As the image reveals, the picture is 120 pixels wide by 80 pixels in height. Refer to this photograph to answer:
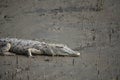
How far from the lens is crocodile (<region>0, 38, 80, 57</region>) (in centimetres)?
922

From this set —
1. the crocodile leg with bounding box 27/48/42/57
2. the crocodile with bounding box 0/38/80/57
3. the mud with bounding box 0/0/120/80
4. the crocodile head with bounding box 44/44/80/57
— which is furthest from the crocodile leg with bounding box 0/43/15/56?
the crocodile head with bounding box 44/44/80/57

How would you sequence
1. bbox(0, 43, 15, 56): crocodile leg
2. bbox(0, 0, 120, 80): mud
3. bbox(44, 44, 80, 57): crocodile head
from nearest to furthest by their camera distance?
bbox(0, 0, 120, 80): mud, bbox(44, 44, 80, 57): crocodile head, bbox(0, 43, 15, 56): crocodile leg

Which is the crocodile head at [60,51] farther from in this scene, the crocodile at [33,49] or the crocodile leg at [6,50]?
the crocodile leg at [6,50]

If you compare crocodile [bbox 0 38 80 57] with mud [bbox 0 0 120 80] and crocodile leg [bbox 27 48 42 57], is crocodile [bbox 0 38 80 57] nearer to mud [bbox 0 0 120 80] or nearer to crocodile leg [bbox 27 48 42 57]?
crocodile leg [bbox 27 48 42 57]

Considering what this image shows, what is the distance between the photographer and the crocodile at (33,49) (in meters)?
9.22

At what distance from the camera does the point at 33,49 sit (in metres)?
9.28

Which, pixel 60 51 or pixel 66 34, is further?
pixel 66 34

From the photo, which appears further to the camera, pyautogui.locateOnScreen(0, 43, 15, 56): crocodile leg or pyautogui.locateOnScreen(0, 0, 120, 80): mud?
pyautogui.locateOnScreen(0, 43, 15, 56): crocodile leg

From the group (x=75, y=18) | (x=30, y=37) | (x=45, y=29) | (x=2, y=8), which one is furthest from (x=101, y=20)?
(x=2, y=8)

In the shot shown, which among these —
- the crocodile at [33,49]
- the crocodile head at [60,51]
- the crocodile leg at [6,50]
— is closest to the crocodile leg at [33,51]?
the crocodile at [33,49]

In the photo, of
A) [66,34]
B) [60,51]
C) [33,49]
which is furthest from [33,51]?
[66,34]

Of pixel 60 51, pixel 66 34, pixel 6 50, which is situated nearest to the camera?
pixel 60 51

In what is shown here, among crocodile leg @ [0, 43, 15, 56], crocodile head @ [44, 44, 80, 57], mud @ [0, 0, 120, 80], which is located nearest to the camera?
mud @ [0, 0, 120, 80]

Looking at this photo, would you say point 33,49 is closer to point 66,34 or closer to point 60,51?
point 60,51
